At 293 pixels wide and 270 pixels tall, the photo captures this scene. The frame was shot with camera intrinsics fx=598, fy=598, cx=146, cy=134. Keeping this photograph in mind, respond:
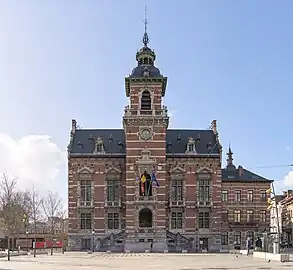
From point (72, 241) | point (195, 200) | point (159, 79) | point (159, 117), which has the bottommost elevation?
point (72, 241)

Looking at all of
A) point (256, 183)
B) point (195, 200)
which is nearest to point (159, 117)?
point (195, 200)

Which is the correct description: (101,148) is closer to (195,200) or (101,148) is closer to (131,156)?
(131,156)

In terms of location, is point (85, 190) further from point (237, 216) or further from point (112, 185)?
point (237, 216)

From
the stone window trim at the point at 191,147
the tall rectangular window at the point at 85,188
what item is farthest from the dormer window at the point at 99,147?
the stone window trim at the point at 191,147

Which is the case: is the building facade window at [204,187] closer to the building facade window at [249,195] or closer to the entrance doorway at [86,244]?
the building facade window at [249,195]

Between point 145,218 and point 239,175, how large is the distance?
56.2ft

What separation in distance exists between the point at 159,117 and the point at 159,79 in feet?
17.3

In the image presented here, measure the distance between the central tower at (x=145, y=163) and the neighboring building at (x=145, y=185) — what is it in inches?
5.1

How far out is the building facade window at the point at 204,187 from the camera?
8025 centimetres

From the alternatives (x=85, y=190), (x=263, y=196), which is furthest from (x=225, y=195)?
(x=85, y=190)

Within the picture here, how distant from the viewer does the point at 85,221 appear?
80.1 meters

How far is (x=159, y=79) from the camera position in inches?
3152

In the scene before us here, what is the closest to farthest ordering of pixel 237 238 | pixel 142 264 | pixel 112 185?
1. pixel 142 264
2. pixel 112 185
3. pixel 237 238

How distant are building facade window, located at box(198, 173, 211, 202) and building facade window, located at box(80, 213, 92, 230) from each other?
14952mm
